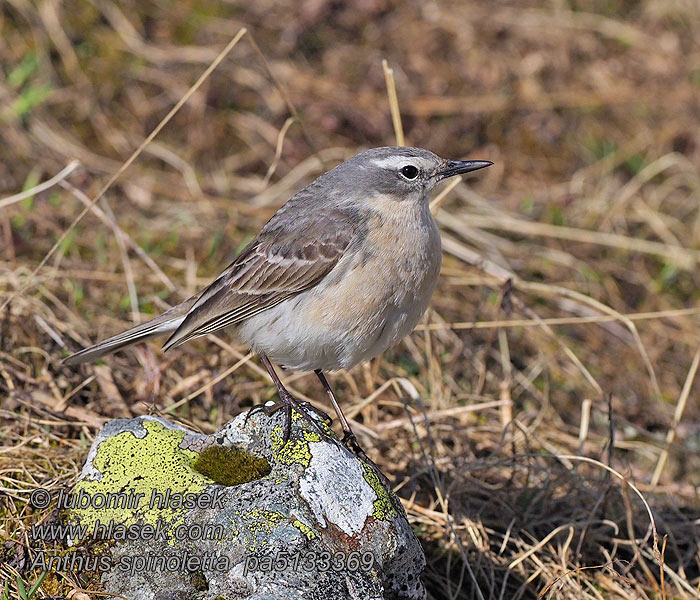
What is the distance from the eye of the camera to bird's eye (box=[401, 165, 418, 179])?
4.97 meters

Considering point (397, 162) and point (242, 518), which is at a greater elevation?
point (397, 162)

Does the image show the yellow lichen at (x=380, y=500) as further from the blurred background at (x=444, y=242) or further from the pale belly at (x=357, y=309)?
the blurred background at (x=444, y=242)

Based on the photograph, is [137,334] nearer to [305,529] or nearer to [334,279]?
[334,279]

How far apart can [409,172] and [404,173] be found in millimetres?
29

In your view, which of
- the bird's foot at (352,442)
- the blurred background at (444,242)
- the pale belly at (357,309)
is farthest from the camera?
the blurred background at (444,242)

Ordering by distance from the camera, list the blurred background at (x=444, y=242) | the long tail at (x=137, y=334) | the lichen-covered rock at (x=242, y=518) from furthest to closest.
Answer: the blurred background at (x=444, y=242) → the long tail at (x=137, y=334) → the lichen-covered rock at (x=242, y=518)

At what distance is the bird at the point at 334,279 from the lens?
4551 millimetres

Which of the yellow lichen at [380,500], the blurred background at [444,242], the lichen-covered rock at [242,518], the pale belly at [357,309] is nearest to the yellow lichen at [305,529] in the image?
the lichen-covered rock at [242,518]

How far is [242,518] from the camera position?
3.77m

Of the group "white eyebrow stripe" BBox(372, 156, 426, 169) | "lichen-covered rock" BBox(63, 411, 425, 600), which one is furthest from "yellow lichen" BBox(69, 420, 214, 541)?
"white eyebrow stripe" BBox(372, 156, 426, 169)

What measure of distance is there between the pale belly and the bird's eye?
367 millimetres

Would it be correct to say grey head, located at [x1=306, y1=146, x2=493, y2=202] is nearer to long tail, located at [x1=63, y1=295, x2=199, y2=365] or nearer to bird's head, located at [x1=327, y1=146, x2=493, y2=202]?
bird's head, located at [x1=327, y1=146, x2=493, y2=202]

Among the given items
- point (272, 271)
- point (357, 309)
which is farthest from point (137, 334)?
point (357, 309)

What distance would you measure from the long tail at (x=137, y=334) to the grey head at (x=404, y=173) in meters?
1.21
